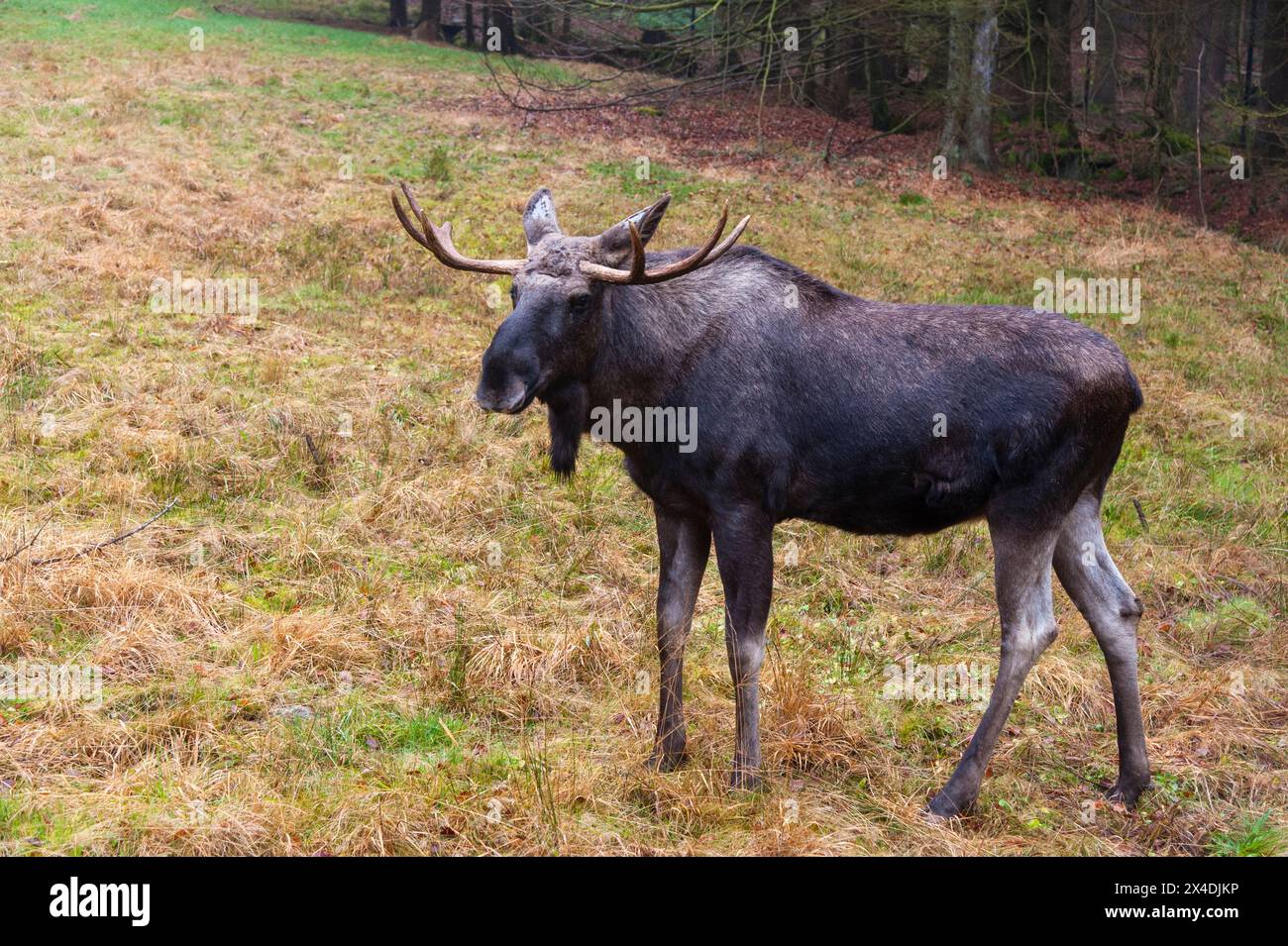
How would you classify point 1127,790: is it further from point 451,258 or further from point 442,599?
point 451,258

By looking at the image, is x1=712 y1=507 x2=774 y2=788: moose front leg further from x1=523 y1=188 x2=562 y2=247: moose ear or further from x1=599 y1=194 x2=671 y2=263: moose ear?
x1=523 y1=188 x2=562 y2=247: moose ear

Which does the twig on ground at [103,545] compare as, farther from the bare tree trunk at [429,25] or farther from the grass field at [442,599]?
the bare tree trunk at [429,25]

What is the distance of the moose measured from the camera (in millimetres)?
5570

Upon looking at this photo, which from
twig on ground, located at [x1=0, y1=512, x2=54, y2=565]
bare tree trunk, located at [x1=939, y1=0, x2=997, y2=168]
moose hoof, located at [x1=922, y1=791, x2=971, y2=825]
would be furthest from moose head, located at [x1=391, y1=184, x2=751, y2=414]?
bare tree trunk, located at [x1=939, y1=0, x2=997, y2=168]

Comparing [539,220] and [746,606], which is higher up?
[539,220]

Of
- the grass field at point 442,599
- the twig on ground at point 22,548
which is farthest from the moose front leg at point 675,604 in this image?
the twig on ground at point 22,548

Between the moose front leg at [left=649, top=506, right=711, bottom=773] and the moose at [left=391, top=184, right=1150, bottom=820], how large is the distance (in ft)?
0.06

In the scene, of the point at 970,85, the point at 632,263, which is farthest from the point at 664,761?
the point at 970,85

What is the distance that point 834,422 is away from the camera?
5.75 meters

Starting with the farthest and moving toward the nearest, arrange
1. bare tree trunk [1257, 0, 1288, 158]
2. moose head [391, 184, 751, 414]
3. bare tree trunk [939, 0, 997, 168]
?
bare tree trunk [1257, 0, 1288, 158] < bare tree trunk [939, 0, 997, 168] < moose head [391, 184, 751, 414]

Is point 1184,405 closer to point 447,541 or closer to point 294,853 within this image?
Answer: point 447,541

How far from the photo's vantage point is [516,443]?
991cm

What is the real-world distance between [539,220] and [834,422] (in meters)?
1.82

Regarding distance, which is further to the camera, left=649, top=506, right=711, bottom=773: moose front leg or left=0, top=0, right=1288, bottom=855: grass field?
left=649, top=506, right=711, bottom=773: moose front leg
